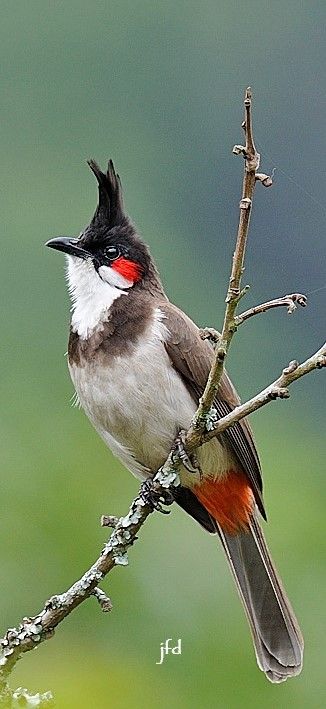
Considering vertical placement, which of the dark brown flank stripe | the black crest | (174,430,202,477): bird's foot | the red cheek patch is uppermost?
the black crest

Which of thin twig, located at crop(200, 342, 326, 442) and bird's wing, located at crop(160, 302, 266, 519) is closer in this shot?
thin twig, located at crop(200, 342, 326, 442)

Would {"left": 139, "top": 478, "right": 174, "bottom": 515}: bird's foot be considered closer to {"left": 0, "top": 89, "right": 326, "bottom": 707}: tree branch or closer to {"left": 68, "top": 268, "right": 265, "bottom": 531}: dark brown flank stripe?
{"left": 0, "top": 89, "right": 326, "bottom": 707}: tree branch

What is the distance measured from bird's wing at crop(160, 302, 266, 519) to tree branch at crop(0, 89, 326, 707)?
68 centimetres

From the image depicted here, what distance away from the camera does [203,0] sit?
3017cm

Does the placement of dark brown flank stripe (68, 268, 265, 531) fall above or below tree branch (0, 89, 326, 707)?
above

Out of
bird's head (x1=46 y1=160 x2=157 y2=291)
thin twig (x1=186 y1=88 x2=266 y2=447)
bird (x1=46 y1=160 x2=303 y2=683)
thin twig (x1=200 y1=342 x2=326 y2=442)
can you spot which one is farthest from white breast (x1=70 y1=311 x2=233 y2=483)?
thin twig (x1=200 y1=342 x2=326 y2=442)

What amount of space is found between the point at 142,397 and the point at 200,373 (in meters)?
0.22

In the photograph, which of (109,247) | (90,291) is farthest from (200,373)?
(109,247)

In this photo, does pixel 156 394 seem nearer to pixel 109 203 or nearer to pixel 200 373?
pixel 200 373

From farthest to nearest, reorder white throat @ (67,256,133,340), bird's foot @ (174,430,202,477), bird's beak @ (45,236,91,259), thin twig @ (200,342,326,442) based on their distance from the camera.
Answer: bird's beak @ (45,236,91,259)
white throat @ (67,256,133,340)
bird's foot @ (174,430,202,477)
thin twig @ (200,342,326,442)

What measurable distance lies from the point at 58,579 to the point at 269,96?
19.7 m

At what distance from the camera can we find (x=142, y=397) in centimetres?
341

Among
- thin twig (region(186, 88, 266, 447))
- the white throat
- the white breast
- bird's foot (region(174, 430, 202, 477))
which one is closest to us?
thin twig (region(186, 88, 266, 447))

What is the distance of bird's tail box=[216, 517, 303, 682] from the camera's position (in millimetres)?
3691
